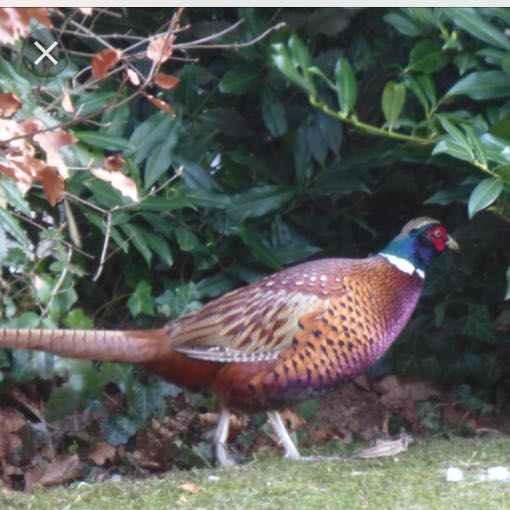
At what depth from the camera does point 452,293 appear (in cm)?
671

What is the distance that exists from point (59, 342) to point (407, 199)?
2.55 metres

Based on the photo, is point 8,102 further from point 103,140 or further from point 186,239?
point 186,239

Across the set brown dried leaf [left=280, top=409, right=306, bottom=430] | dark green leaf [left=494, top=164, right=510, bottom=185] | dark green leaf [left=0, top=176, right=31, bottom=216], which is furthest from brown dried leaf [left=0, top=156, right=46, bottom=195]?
brown dried leaf [left=280, top=409, right=306, bottom=430]

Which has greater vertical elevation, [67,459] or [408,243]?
[408,243]

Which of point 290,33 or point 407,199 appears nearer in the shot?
point 290,33

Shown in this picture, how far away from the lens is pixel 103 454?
6078mm

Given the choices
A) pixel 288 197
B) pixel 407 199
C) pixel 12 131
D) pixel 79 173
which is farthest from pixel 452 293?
pixel 12 131

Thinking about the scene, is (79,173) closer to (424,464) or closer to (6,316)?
(6,316)

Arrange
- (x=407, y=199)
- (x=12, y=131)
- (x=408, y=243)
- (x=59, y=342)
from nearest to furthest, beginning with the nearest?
(x=12, y=131), (x=59, y=342), (x=408, y=243), (x=407, y=199)

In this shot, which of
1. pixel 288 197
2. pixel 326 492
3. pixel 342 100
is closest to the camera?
pixel 326 492

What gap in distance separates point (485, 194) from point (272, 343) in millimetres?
1131

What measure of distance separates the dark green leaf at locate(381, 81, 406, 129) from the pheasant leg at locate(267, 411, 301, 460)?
1.44m

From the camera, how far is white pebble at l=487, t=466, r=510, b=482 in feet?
15.2

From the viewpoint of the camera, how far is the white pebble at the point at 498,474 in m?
Answer: 4.62
